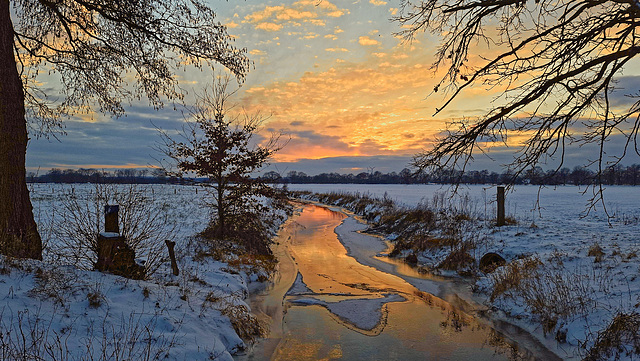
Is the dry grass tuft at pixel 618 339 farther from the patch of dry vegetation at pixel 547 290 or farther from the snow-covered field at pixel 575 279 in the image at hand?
the patch of dry vegetation at pixel 547 290

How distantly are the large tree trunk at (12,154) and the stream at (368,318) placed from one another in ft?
14.0

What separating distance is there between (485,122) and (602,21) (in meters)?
2.13

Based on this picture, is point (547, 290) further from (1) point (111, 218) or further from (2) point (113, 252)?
(1) point (111, 218)

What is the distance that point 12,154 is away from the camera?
5.58 m

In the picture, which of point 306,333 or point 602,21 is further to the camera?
point 306,333

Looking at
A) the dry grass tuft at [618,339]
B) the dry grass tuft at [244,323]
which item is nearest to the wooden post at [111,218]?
the dry grass tuft at [244,323]

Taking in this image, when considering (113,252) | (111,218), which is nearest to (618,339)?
(113,252)

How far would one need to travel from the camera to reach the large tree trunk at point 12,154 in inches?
215

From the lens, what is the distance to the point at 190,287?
22.0 feet

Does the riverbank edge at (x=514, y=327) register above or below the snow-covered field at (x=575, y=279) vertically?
below

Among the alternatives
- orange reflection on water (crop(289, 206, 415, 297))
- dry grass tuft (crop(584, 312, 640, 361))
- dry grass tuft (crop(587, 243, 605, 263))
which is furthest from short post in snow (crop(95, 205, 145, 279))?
dry grass tuft (crop(587, 243, 605, 263))

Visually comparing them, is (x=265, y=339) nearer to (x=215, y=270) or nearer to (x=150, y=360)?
(x=150, y=360)

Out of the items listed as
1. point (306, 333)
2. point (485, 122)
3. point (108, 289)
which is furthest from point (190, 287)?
point (485, 122)

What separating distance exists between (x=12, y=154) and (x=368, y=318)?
7156 mm
